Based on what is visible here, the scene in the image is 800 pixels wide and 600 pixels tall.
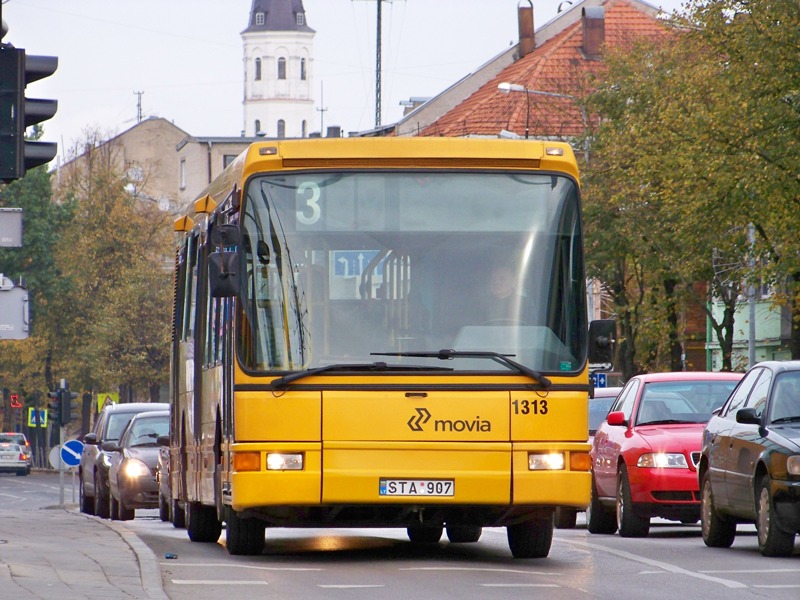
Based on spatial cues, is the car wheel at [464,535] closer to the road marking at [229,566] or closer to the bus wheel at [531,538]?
the bus wheel at [531,538]

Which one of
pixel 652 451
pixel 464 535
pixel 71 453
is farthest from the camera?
pixel 71 453

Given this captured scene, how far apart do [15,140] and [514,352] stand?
386 centimetres

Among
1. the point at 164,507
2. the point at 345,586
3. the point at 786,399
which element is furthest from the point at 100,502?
the point at 345,586

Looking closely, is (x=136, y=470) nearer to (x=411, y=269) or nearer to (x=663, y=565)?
(x=663, y=565)

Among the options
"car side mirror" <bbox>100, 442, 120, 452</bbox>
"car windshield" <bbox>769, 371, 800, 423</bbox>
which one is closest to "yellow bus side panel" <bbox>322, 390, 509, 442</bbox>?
"car windshield" <bbox>769, 371, 800, 423</bbox>

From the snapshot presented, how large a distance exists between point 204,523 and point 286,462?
15.3 feet

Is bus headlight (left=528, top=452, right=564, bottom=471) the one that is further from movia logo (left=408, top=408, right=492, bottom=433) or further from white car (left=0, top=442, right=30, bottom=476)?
white car (left=0, top=442, right=30, bottom=476)

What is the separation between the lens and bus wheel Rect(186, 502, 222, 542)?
62.2 feet

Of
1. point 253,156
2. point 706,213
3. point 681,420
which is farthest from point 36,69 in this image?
point 706,213

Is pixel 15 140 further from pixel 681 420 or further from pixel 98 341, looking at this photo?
pixel 98 341

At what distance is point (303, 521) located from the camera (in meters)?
15.1

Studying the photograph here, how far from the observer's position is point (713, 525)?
17953 mm

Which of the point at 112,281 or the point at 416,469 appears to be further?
the point at 112,281

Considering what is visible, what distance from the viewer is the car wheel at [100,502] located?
3081 cm
